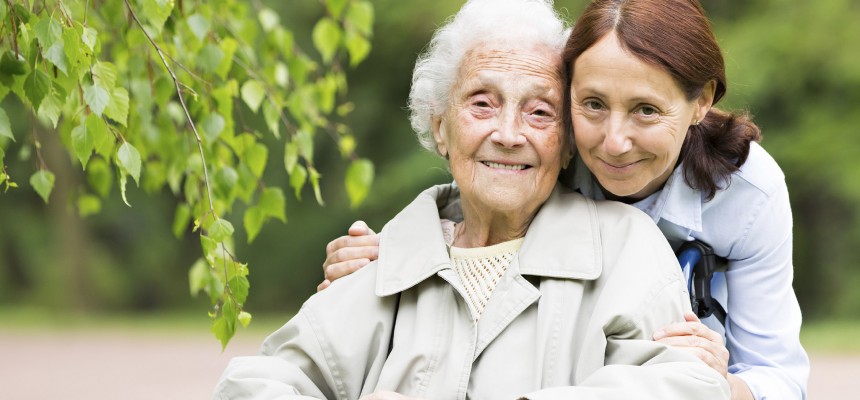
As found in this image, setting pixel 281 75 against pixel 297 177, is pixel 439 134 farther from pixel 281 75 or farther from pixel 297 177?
pixel 281 75

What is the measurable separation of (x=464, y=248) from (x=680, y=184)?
553mm

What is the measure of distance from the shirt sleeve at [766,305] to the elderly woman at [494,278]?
32cm

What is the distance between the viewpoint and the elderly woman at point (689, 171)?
2.59 m

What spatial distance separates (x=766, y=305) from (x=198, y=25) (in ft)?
5.44

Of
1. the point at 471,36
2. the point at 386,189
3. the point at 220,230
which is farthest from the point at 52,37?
the point at 386,189

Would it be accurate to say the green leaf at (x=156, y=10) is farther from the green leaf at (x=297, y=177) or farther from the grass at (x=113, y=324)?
the grass at (x=113, y=324)

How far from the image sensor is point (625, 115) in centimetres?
266

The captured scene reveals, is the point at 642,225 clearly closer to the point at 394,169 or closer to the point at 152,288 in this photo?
the point at 394,169

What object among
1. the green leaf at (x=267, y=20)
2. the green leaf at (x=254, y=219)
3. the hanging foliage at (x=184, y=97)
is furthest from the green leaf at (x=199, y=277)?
the green leaf at (x=267, y=20)

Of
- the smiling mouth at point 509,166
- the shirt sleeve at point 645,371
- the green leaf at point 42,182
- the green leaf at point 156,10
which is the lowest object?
the shirt sleeve at point 645,371

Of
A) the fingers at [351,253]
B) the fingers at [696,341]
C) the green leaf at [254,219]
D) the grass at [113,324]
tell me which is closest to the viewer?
the fingers at [696,341]

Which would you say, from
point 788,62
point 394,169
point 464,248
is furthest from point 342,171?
point 464,248

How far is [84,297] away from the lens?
15719 millimetres

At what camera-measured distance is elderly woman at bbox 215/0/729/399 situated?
2564 mm
